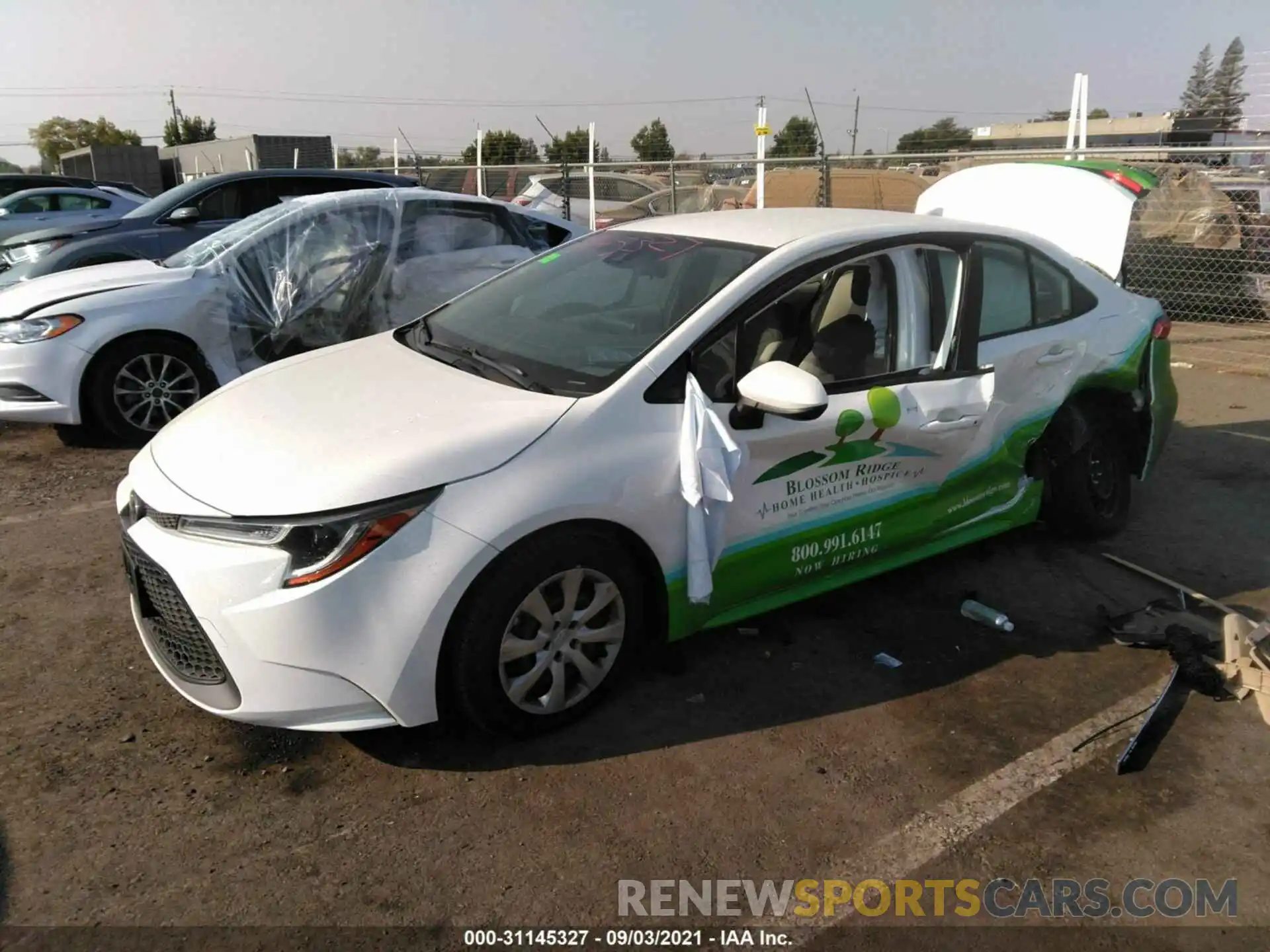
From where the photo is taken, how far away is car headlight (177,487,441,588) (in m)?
2.52

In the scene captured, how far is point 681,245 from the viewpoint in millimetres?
3674

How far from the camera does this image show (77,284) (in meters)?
5.88

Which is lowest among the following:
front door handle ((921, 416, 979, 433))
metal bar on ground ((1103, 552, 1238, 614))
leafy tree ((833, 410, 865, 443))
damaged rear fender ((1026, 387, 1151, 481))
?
metal bar on ground ((1103, 552, 1238, 614))

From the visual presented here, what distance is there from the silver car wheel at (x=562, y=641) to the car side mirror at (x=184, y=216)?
656 cm

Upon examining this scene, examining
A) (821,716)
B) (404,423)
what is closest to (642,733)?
(821,716)

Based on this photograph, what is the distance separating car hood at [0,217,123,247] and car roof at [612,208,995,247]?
6.01 meters

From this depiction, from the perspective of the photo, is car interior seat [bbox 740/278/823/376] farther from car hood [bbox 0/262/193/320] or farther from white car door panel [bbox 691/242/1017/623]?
car hood [bbox 0/262/193/320]

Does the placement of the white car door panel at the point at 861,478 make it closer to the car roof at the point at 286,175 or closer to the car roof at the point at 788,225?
the car roof at the point at 788,225

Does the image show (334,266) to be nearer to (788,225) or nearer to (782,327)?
(788,225)

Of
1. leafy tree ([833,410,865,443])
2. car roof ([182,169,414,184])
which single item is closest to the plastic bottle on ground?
leafy tree ([833,410,865,443])

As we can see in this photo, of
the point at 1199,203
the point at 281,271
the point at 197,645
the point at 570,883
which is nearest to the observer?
the point at 570,883

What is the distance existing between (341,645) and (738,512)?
4.44ft

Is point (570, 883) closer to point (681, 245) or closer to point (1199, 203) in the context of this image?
point (681, 245)

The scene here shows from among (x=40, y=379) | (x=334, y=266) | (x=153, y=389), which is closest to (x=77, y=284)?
(x=40, y=379)
